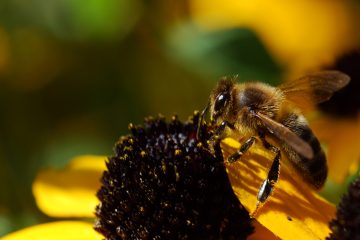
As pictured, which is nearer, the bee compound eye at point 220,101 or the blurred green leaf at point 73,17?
the bee compound eye at point 220,101

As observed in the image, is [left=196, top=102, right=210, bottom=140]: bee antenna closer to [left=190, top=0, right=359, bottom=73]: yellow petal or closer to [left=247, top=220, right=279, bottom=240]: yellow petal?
[left=247, top=220, right=279, bottom=240]: yellow petal

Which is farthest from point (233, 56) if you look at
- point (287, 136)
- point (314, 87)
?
point (287, 136)

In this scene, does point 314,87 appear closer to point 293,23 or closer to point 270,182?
point 270,182

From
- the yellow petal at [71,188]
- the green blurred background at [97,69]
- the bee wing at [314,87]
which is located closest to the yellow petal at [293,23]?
the green blurred background at [97,69]

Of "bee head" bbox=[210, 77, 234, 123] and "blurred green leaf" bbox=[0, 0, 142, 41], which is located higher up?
"blurred green leaf" bbox=[0, 0, 142, 41]

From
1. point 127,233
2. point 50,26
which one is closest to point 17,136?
point 50,26

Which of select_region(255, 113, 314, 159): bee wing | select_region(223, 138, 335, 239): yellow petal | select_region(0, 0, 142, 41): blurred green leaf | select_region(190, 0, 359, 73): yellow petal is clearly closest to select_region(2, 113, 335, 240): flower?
select_region(223, 138, 335, 239): yellow petal

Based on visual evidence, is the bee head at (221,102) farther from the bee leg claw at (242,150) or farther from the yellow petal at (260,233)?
the yellow petal at (260,233)
